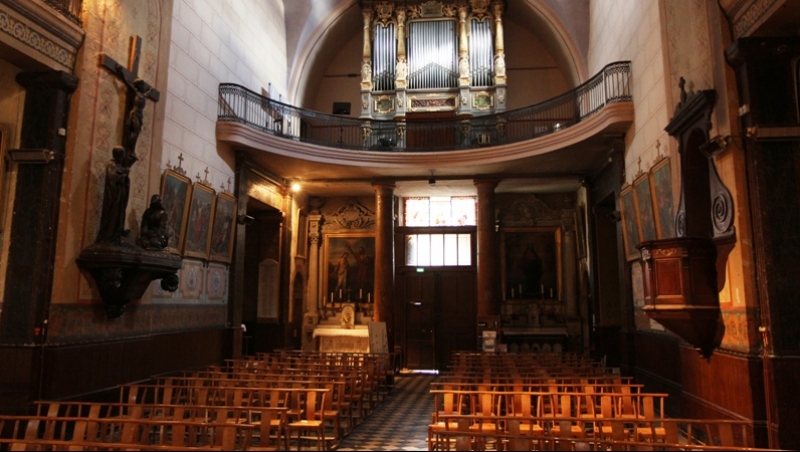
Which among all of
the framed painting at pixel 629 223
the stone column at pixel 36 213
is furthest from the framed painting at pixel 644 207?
the stone column at pixel 36 213

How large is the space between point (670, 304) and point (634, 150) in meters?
4.05

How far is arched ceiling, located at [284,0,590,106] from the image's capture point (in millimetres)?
14398

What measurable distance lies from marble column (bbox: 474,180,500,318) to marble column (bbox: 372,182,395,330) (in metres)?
2.23

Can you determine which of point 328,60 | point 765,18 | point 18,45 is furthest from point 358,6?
point 765,18

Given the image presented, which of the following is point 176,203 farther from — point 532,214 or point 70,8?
point 532,214

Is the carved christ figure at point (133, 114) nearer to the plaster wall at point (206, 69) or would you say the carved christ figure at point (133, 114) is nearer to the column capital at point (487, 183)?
the plaster wall at point (206, 69)

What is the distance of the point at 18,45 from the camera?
21.5 ft

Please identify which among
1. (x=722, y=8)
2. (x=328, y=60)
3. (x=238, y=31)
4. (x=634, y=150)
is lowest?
(x=634, y=150)

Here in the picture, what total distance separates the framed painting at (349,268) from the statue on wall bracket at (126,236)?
26.5 ft

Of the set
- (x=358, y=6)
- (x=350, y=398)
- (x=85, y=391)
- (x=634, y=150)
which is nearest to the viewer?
(x=85, y=391)

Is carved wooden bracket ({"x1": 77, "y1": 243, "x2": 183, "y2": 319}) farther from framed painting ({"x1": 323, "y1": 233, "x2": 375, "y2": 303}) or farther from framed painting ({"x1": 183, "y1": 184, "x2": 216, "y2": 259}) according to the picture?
framed painting ({"x1": 323, "y1": 233, "x2": 375, "y2": 303})

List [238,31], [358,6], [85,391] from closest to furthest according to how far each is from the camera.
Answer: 1. [85,391]
2. [238,31]
3. [358,6]

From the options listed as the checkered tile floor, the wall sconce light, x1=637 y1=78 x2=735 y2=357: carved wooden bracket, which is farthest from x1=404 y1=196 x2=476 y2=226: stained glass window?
the wall sconce light

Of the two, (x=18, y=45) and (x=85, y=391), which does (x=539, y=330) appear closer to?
(x=85, y=391)
